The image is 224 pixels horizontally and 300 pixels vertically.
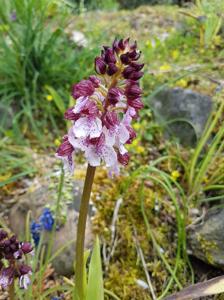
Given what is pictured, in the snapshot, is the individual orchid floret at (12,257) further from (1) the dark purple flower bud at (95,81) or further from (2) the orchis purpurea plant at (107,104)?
(1) the dark purple flower bud at (95,81)

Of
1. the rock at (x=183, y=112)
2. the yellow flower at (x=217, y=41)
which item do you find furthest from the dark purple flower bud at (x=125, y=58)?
the yellow flower at (x=217, y=41)

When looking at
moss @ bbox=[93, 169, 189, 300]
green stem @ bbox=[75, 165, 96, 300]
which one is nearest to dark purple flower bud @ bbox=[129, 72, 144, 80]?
green stem @ bbox=[75, 165, 96, 300]

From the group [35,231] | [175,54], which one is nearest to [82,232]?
[35,231]

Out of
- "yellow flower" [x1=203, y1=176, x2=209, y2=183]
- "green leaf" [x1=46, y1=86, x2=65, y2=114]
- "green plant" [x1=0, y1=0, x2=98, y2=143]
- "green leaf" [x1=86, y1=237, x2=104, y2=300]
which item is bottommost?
"green leaf" [x1=86, y1=237, x2=104, y2=300]

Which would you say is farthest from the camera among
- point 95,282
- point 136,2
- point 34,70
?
point 136,2

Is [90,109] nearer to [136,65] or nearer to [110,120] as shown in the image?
[110,120]

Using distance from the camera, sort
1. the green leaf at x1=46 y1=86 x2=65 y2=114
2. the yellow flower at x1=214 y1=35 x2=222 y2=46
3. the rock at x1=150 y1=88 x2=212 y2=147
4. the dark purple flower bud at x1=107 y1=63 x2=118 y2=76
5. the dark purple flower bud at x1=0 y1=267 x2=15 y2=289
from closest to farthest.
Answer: the dark purple flower bud at x1=107 y1=63 x2=118 y2=76 → the dark purple flower bud at x1=0 y1=267 x2=15 y2=289 → the rock at x1=150 y1=88 x2=212 y2=147 → the green leaf at x1=46 y1=86 x2=65 y2=114 → the yellow flower at x1=214 y1=35 x2=222 y2=46

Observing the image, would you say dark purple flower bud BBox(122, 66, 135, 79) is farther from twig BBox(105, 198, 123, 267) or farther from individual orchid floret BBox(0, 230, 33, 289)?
twig BBox(105, 198, 123, 267)
